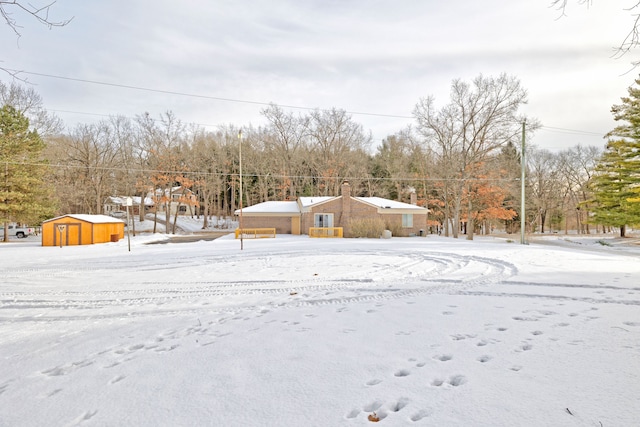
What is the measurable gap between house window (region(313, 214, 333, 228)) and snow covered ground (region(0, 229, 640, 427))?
76.4 feet

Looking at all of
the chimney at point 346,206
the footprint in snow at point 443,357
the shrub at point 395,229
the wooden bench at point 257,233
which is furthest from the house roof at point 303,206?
the footprint in snow at point 443,357

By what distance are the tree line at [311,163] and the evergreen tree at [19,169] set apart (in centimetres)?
8

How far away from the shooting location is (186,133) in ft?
151

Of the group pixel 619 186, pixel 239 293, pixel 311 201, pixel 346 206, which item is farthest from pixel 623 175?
pixel 239 293

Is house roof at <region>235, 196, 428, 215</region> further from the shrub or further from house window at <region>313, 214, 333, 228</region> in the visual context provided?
the shrub

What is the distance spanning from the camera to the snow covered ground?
9.14 ft

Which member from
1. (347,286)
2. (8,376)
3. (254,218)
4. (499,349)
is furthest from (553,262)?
(254,218)

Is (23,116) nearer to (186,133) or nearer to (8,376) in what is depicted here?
(186,133)

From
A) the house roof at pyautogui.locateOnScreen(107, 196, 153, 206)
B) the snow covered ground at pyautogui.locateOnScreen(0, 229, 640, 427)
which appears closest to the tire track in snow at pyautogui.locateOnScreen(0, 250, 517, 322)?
the snow covered ground at pyautogui.locateOnScreen(0, 229, 640, 427)

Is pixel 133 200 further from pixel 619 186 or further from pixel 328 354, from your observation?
pixel 619 186

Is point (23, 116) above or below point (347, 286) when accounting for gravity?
above

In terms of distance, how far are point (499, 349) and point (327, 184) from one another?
4075 cm

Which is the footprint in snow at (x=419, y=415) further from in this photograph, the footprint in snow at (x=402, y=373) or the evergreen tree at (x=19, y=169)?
the evergreen tree at (x=19, y=169)

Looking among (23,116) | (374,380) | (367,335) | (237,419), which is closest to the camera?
(237,419)
